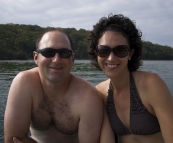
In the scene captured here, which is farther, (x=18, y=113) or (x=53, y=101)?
(x=53, y=101)

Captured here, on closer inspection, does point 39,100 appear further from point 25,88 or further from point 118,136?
point 118,136

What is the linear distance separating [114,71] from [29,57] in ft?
216

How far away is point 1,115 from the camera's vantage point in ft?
30.3

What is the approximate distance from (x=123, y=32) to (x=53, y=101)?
48.7 inches

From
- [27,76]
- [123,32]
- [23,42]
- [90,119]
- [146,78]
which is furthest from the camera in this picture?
[23,42]

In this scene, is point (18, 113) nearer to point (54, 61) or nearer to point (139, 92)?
point (54, 61)

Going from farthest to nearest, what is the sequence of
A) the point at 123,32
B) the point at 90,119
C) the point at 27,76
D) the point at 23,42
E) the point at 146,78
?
the point at 23,42, the point at 27,76, the point at 90,119, the point at 123,32, the point at 146,78

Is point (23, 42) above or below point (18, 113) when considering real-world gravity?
above

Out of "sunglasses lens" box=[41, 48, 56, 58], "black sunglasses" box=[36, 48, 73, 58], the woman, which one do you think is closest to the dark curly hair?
the woman

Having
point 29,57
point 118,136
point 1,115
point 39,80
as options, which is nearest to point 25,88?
point 39,80

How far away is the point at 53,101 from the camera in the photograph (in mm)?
3172

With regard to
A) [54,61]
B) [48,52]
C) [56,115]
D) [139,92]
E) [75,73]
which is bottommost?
[75,73]

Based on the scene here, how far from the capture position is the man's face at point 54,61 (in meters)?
2.92

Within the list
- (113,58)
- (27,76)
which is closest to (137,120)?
(113,58)
